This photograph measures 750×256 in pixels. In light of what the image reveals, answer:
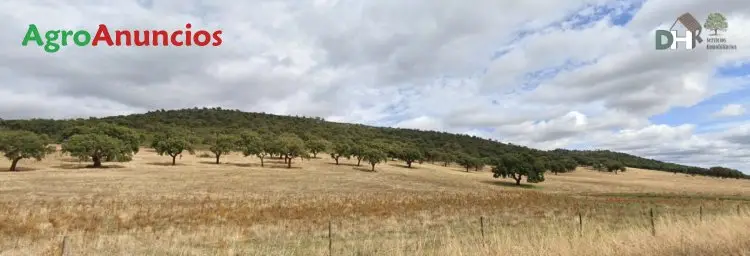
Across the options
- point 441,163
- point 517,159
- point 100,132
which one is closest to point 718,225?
point 517,159

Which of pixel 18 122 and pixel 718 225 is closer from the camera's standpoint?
A: pixel 718 225

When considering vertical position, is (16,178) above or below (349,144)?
below

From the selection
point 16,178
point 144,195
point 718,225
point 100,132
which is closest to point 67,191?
point 144,195

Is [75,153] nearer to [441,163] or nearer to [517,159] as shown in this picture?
[517,159]

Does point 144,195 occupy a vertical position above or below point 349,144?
below

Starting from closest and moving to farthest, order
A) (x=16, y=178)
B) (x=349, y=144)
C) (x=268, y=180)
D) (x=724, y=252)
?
(x=724, y=252) → (x=16, y=178) → (x=268, y=180) → (x=349, y=144)

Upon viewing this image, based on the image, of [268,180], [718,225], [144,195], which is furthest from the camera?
[268,180]

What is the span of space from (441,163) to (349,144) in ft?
187

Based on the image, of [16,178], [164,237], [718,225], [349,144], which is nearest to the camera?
[718,225]

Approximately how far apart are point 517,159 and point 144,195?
71.6m

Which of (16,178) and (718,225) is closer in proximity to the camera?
(718,225)

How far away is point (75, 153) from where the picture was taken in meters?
82.3

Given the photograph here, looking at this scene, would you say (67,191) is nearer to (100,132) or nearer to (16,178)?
(16,178)

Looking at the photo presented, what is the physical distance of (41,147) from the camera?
76.9 meters
